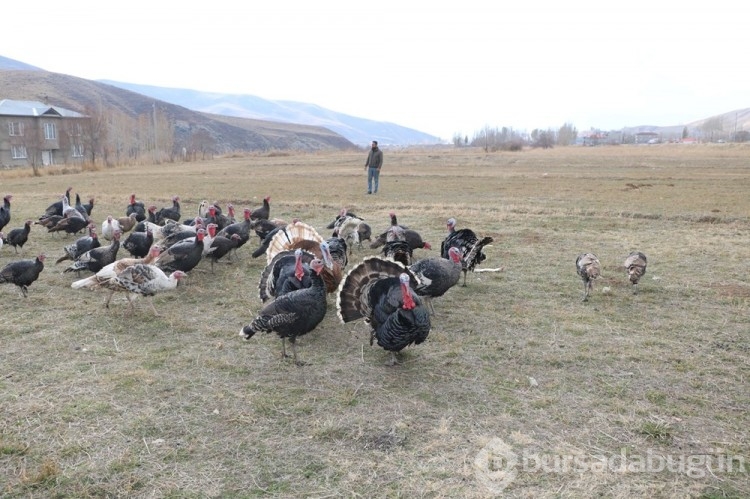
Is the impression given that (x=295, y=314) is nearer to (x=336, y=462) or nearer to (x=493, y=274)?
(x=336, y=462)

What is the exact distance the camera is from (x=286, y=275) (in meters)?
7.11

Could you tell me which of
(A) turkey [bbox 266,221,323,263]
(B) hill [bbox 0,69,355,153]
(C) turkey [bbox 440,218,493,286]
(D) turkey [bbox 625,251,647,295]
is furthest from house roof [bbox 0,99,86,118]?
(D) turkey [bbox 625,251,647,295]

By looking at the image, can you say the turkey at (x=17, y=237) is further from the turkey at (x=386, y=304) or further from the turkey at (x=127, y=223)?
the turkey at (x=386, y=304)

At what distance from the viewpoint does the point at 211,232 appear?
10.0 meters

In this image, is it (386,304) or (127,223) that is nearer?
(386,304)

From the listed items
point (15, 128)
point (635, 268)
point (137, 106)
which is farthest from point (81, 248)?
point (137, 106)

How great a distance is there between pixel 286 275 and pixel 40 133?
65.4m

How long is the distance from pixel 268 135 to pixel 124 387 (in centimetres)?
14026

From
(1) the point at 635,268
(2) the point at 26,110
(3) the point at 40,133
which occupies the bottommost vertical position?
(1) the point at 635,268

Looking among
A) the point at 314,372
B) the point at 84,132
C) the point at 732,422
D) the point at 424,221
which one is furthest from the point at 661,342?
the point at 84,132

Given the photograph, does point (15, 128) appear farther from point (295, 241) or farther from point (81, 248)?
point (295, 241)

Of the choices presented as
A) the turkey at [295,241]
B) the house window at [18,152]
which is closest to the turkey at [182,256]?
the turkey at [295,241]

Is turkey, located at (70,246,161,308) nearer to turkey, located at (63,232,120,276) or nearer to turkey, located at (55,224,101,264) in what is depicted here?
turkey, located at (63,232,120,276)

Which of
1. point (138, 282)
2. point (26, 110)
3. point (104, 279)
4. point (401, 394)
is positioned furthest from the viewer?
point (26, 110)
